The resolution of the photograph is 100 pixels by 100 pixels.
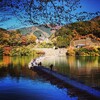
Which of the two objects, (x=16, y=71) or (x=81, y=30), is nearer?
(x=16, y=71)

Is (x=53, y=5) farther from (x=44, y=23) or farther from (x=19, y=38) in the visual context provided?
(x=19, y=38)

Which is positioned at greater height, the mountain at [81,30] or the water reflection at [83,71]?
the mountain at [81,30]

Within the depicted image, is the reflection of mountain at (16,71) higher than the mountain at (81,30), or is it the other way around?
the mountain at (81,30)

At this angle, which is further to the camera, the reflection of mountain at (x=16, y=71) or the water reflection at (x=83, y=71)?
the reflection of mountain at (x=16, y=71)

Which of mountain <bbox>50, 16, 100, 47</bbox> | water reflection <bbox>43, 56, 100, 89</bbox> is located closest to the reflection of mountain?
water reflection <bbox>43, 56, 100, 89</bbox>

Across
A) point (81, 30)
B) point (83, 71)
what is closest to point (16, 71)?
point (83, 71)

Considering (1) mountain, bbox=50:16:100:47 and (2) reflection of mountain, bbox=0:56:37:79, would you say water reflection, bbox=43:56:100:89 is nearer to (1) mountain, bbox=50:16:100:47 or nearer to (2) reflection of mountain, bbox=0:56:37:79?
(2) reflection of mountain, bbox=0:56:37:79

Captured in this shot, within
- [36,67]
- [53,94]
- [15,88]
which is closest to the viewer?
[53,94]

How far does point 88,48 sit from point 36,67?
1645 cm

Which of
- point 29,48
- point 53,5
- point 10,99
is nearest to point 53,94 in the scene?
point 10,99

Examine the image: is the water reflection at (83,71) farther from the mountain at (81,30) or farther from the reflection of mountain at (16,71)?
the mountain at (81,30)

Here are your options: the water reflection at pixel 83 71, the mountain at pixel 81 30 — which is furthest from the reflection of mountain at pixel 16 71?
the mountain at pixel 81 30

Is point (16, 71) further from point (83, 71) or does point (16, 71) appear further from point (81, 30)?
point (81, 30)

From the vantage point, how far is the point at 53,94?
725cm
